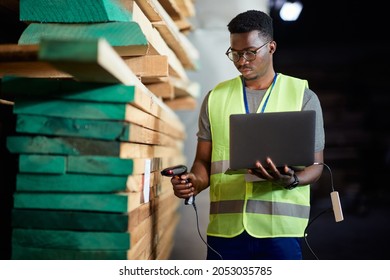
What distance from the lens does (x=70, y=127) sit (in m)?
1.74

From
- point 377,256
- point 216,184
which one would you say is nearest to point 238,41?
point 216,184

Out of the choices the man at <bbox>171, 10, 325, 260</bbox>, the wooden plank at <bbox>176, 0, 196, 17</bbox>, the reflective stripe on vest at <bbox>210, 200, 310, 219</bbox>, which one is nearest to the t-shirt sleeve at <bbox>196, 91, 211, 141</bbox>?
the man at <bbox>171, 10, 325, 260</bbox>

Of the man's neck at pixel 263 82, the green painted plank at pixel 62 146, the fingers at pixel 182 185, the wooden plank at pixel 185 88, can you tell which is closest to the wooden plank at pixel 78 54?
the green painted plank at pixel 62 146

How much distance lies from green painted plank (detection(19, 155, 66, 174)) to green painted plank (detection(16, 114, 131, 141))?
0.09 metres

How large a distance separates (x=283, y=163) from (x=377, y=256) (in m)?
2.01

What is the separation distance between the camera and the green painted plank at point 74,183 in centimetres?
175

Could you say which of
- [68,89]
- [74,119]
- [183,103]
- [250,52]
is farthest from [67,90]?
[183,103]

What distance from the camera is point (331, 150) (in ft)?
11.9

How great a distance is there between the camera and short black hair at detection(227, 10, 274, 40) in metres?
2.18

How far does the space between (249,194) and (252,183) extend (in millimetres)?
52

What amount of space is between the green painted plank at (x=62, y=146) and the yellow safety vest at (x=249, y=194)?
63 centimetres

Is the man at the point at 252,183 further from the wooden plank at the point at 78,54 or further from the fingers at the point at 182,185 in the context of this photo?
the wooden plank at the point at 78,54

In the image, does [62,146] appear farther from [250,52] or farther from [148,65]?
[250,52]

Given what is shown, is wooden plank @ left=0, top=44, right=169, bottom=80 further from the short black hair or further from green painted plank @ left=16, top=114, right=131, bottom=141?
the short black hair
